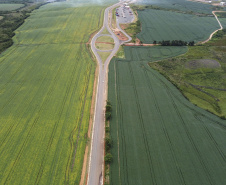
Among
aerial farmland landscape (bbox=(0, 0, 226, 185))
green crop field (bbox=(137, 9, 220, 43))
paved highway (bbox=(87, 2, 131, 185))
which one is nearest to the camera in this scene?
paved highway (bbox=(87, 2, 131, 185))

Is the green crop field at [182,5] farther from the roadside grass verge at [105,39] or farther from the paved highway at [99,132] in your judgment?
the paved highway at [99,132]

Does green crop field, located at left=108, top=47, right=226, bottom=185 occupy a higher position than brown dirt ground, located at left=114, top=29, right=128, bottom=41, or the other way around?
brown dirt ground, located at left=114, top=29, right=128, bottom=41

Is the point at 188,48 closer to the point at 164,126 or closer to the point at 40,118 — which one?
the point at 164,126

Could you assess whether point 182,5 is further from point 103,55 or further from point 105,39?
point 103,55

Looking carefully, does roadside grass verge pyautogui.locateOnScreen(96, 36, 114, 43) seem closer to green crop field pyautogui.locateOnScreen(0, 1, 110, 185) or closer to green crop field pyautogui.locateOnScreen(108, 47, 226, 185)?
green crop field pyautogui.locateOnScreen(0, 1, 110, 185)

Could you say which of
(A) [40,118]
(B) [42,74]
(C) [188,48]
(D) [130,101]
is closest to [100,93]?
(D) [130,101]

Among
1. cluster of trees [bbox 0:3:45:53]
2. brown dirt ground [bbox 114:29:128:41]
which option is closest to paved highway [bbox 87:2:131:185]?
brown dirt ground [bbox 114:29:128:41]
